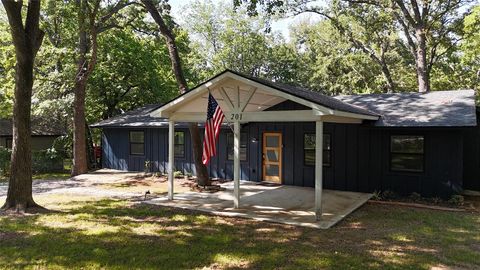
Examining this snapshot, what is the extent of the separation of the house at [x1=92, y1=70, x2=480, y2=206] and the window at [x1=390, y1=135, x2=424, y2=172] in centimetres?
3

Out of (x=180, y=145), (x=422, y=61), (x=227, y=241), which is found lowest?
(x=227, y=241)

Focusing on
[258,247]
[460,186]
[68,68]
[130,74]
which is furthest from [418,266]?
[130,74]

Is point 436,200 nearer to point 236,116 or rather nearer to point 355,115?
point 355,115

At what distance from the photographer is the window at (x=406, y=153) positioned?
34.8ft

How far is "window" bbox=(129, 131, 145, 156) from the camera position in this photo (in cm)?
1698

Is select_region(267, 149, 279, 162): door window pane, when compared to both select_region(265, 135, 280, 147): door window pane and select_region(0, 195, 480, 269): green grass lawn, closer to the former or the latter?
select_region(265, 135, 280, 147): door window pane

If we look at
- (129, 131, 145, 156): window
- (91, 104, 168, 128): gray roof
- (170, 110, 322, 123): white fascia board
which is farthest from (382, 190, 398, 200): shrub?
(129, 131, 145, 156): window

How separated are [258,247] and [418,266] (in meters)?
2.52

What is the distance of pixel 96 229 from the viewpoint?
7332mm

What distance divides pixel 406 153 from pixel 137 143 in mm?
11832

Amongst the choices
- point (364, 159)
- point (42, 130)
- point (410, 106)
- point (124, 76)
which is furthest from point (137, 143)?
point (410, 106)

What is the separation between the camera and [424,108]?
11227mm

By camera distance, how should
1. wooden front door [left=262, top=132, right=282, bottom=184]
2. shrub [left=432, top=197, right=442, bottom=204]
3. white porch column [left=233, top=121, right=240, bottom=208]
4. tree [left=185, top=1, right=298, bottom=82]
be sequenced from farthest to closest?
tree [left=185, top=1, right=298, bottom=82] < wooden front door [left=262, top=132, right=282, bottom=184] < shrub [left=432, top=197, right=442, bottom=204] < white porch column [left=233, top=121, right=240, bottom=208]

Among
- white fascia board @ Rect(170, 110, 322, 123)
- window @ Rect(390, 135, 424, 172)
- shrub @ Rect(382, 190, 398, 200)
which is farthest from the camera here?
shrub @ Rect(382, 190, 398, 200)
